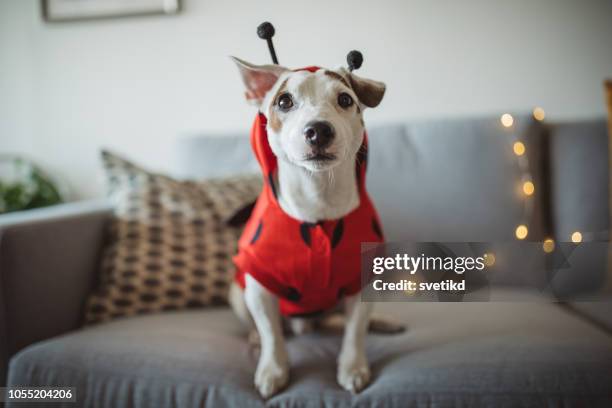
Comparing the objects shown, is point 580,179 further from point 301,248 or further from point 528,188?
point 301,248

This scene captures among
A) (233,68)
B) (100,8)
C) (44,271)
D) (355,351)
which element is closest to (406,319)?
(355,351)

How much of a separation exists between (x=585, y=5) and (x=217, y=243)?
1.70 metres

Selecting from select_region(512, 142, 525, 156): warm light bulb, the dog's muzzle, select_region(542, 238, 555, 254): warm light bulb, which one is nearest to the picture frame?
the dog's muzzle

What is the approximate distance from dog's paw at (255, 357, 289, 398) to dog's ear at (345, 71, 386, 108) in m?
0.63

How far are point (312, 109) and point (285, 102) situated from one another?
90mm

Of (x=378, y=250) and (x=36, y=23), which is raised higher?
(x=36, y=23)

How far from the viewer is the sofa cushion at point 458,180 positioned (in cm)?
138

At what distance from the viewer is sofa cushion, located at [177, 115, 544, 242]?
1384 mm

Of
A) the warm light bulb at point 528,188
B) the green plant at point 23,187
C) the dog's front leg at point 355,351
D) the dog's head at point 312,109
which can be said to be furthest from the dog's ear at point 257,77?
the green plant at point 23,187

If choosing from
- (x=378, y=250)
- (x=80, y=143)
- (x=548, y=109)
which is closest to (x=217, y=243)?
(x=378, y=250)

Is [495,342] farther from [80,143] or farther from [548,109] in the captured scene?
[80,143]

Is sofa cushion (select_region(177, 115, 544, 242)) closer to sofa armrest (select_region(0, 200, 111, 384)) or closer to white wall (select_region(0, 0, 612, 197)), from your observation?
white wall (select_region(0, 0, 612, 197))

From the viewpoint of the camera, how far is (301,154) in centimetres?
81

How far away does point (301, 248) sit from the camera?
36.7 inches
